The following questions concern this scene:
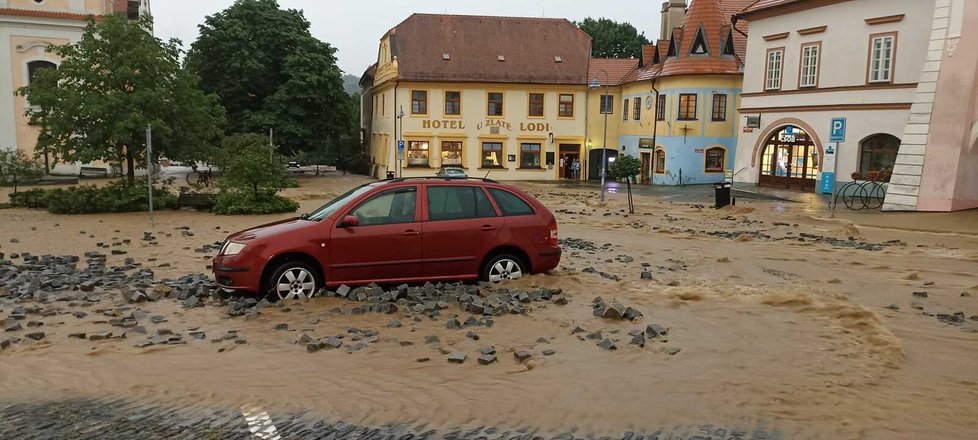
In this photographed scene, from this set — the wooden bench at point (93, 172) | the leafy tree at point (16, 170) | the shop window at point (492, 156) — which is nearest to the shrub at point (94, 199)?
the leafy tree at point (16, 170)

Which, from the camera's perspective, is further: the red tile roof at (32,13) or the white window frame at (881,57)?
the red tile roof at (32,13)

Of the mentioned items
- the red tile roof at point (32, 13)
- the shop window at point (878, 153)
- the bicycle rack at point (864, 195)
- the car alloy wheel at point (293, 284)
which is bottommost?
the car alloy wheel at point (293, 284)

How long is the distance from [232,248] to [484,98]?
1507 inches

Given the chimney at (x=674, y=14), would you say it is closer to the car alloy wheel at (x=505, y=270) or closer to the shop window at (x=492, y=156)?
the shop window at (x=492, y=156)

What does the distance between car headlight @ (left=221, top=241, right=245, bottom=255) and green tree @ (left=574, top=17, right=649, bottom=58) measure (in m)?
62.3

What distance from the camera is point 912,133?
24.8m

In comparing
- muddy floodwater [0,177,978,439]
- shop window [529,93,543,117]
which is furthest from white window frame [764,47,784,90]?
muddy floodwater [0,177,978,439]

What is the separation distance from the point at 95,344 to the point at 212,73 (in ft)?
135

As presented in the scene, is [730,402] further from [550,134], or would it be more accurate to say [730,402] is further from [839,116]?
[550,134]

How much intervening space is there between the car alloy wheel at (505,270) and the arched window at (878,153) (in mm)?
23274

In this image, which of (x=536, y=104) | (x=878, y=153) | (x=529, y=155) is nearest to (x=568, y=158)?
(x=529, y=155)

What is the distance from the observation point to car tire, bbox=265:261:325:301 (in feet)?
32.0

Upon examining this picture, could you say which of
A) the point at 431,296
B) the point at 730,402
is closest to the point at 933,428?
the point at 730,402

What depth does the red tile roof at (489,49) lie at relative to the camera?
46.8m
